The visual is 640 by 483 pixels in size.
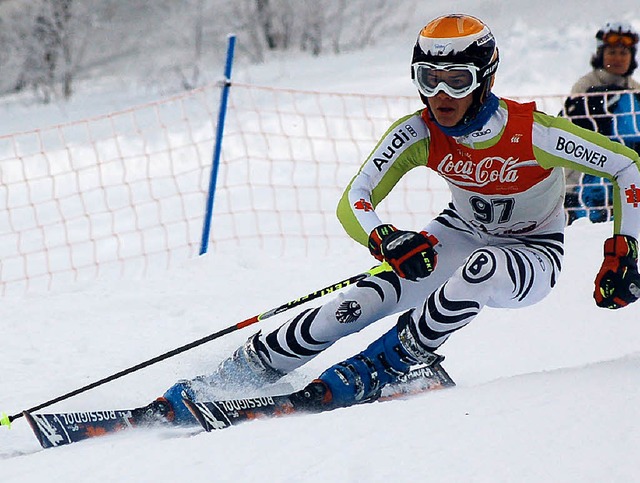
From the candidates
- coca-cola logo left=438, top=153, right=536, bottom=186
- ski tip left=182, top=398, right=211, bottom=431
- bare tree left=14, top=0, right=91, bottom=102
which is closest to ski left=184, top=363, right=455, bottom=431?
ski tip left=182, top=398, right=211, bottom=431

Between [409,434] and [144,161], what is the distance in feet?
27.4

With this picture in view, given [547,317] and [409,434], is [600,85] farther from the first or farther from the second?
[409,434]

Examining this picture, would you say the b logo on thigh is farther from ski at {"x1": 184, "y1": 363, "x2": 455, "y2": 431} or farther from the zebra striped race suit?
ski at {"x1": 184, "y1": 363, "x2": 455, "y2": 431}

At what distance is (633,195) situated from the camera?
3.52 m

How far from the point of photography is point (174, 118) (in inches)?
489

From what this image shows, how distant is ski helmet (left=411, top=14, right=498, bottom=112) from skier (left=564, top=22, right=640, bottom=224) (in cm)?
255

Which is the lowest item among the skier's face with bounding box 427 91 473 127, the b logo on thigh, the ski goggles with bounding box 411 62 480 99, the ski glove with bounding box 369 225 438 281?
the b logo on thigh

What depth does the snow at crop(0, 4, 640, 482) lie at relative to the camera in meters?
2.33

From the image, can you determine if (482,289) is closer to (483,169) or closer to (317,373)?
(483,169)

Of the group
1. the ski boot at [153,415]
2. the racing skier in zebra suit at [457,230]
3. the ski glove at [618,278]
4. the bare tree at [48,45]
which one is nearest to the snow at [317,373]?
the ski boot at [153,415]

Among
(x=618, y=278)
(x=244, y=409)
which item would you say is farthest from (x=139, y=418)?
(x=618, y=278)

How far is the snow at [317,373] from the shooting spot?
233cm

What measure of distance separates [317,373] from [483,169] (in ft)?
4.53

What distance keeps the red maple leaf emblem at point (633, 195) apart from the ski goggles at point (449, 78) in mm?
748
